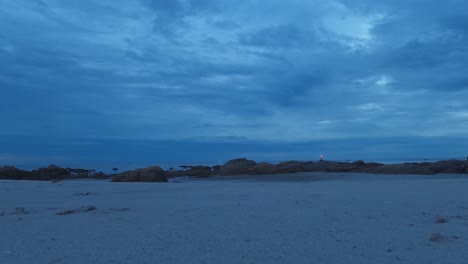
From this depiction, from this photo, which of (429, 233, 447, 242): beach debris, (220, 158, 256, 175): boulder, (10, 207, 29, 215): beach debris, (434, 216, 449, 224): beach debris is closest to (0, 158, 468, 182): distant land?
(220, 158, 256, 175): boulder

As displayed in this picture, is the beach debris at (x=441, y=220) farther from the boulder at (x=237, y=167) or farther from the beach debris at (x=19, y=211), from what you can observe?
the boulder at (x=237, y=167)

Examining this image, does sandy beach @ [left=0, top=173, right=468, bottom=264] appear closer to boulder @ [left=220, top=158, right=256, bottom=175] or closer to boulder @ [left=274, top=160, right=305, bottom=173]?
boulder @ [left=274, top=160, right=305, bottom=173]

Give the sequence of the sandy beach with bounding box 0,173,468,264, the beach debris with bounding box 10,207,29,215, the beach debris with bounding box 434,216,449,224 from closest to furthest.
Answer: the sandy beach with bounding box 0,173,468,264 < the beach debris with bounding box 434,216,449,224 < the beach debris with bounding box 10,207,29,215

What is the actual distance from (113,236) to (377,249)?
2815 mm

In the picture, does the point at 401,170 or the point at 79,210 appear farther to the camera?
A: the point at 401,170

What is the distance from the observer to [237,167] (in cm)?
2498

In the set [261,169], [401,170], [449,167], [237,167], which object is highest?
[237,167]

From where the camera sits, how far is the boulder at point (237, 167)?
24672 millimetres

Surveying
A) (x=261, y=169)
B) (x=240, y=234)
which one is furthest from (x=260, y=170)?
(x=240, y=234)

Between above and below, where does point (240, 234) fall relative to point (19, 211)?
below

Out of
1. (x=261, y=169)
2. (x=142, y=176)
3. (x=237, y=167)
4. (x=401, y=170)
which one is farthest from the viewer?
(x=237, y=167)

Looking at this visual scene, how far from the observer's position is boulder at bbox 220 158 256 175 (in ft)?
80.9

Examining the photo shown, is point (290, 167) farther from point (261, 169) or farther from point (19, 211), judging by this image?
point (19, 211)

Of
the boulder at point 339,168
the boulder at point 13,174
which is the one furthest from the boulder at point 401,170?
the boulder at point 13,174
